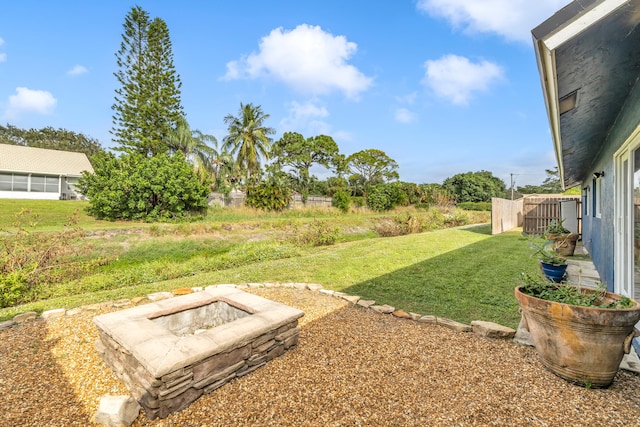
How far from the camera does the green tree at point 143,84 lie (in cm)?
1847

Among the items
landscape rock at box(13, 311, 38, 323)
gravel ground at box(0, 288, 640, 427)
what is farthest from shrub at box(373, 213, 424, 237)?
landscape rock at box(13, 311, 38, 323)

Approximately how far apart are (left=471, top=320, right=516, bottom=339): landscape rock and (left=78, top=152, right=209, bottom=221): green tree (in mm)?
12913

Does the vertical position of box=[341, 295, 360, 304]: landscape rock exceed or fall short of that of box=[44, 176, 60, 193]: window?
it falls short

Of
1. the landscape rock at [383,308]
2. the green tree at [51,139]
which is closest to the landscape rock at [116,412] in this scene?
the landscape rock at [383,308]

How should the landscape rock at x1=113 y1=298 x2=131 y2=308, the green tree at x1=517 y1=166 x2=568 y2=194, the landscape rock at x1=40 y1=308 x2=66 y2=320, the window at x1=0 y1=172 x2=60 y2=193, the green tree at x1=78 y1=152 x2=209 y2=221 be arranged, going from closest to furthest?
the landscape rock at x1=40 y1=308 x2=66 y2=320 → the landscape rock at x1=113 y1=298 x2=131 y2=308 → the green tree at x1=78 y1=152 x2=209 y2=221 → the window at x1=0 y1=172 x2=60 y2=193 → the green tree at x1=517 y1=166 x2=568 y2=194

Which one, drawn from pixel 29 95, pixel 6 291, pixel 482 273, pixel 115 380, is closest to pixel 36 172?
pixel 29 95

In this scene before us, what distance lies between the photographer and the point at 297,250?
29.3ft

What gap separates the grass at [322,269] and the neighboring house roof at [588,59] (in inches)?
94.2

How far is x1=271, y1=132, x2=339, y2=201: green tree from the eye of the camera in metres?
29.3

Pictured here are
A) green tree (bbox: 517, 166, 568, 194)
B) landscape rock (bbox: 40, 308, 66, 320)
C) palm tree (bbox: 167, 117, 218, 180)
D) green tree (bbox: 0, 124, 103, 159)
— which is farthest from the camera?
green tree (bbox: 517, 166, 568, 194)

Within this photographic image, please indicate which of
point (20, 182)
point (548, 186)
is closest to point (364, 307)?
point (20, 182)

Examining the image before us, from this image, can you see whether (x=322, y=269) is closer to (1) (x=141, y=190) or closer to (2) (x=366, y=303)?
(2) (x=366, y=303)

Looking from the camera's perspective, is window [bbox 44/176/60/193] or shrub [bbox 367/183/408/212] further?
shrub [bbox 367/183/408/212]

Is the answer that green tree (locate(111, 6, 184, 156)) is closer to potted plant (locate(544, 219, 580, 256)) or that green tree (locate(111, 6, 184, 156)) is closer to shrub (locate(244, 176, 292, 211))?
shrub (locate(244, 176, 292, 211))
